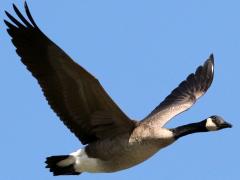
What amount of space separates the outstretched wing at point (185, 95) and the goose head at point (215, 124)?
2.56 ft

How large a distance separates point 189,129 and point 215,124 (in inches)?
24.6

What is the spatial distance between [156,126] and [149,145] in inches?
24.6

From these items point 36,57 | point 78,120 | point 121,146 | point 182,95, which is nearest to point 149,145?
point 121,146

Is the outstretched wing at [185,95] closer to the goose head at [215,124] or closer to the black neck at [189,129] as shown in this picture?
the black neck at [189,129]

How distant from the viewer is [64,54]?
11.5 metres

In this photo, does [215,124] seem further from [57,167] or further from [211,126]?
[57,167]

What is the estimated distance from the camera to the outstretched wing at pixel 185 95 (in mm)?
13539

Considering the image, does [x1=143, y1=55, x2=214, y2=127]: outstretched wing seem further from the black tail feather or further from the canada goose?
the black tail feather

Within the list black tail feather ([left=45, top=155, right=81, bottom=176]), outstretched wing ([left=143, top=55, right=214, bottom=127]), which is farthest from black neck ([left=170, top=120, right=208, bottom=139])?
black tail feather ([left=45, top=155, right=81, bottom=176])

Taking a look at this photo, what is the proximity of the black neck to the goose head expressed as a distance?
0.23ft

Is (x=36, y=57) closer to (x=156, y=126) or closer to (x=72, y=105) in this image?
(x=72, y=105)

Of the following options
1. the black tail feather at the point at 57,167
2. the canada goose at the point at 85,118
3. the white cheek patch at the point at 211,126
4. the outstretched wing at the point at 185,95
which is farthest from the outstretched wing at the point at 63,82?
the white cheek patch at the point at 211,126

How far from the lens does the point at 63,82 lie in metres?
11.9

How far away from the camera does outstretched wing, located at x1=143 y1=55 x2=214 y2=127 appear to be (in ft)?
44.4
